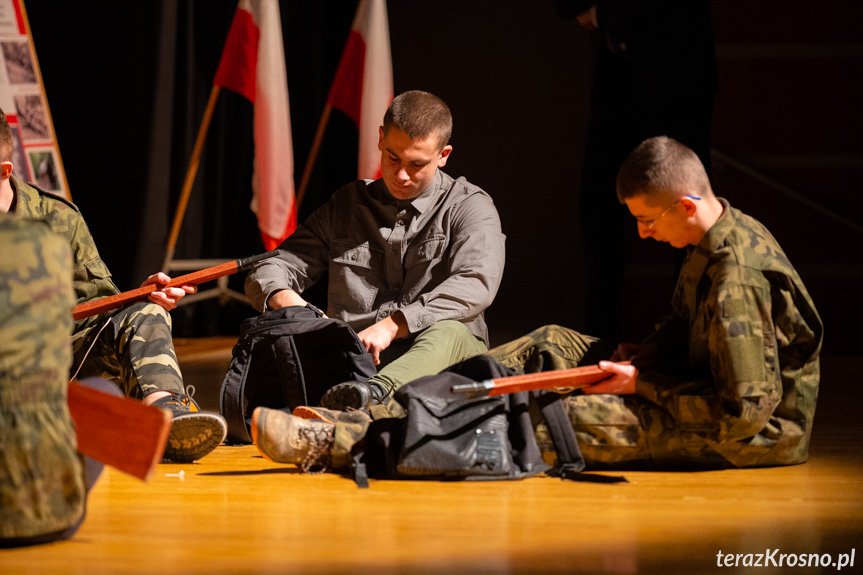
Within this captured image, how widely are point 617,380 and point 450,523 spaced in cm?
59

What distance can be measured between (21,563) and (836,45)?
4.64m

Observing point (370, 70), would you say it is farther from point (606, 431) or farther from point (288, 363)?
point (606, 431)

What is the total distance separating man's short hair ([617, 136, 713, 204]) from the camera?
2029 millimetres

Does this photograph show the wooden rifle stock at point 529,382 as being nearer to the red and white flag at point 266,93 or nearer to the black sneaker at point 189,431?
the black sneaker at point 189,431

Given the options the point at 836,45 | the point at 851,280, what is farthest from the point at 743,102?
the point at 851,280

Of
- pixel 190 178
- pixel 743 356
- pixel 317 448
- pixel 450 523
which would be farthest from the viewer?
pixel 190 178

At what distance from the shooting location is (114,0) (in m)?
4.53

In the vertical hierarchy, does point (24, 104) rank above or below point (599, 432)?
above

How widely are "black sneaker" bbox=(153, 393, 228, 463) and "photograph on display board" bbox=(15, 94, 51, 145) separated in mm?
2200

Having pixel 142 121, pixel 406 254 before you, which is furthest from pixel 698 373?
pixel 142 121

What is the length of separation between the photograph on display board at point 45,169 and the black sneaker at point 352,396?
2.22 metres

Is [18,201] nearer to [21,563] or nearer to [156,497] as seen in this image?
[156,497]

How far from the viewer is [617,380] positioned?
205 centimetres

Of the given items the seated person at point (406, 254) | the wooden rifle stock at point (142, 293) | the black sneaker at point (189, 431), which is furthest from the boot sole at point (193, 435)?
the seated person at point (406, 254)
